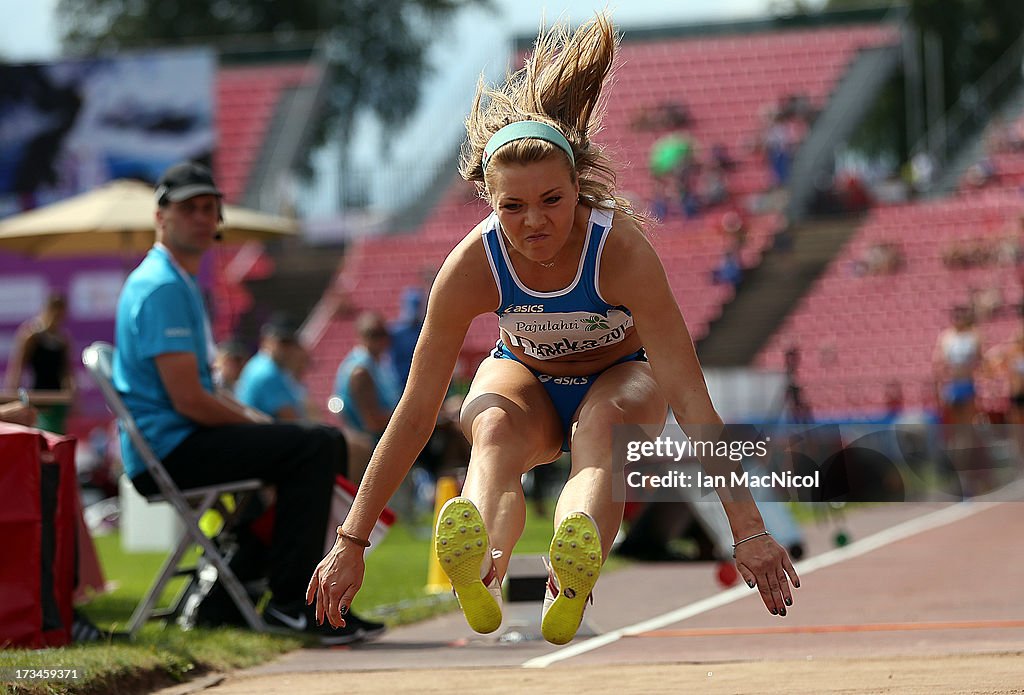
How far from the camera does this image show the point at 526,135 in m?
4.82

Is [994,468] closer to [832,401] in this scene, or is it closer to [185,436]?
[832,401]

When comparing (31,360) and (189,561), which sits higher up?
(31,360)

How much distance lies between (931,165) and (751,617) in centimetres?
2131

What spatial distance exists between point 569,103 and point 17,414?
10.5 feet

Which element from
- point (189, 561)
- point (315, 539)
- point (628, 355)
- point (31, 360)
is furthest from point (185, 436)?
point (31, 360)

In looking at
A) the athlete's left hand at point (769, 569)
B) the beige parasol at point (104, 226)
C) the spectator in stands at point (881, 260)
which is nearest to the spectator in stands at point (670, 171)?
the spectator in stands at point (881, 260)

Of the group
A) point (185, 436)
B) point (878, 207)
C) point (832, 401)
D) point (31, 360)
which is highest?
point (878, 207)

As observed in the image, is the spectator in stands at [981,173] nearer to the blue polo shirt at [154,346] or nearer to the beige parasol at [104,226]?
the beige parasol at [104,226]

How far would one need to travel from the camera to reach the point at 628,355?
5508mm

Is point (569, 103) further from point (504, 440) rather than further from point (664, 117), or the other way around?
point (664, 117)

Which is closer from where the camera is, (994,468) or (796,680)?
(796,680)

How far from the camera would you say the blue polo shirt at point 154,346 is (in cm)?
695

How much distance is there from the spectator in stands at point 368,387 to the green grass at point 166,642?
145 cm

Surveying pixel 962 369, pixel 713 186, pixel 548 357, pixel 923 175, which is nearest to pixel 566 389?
pixel 548 357
